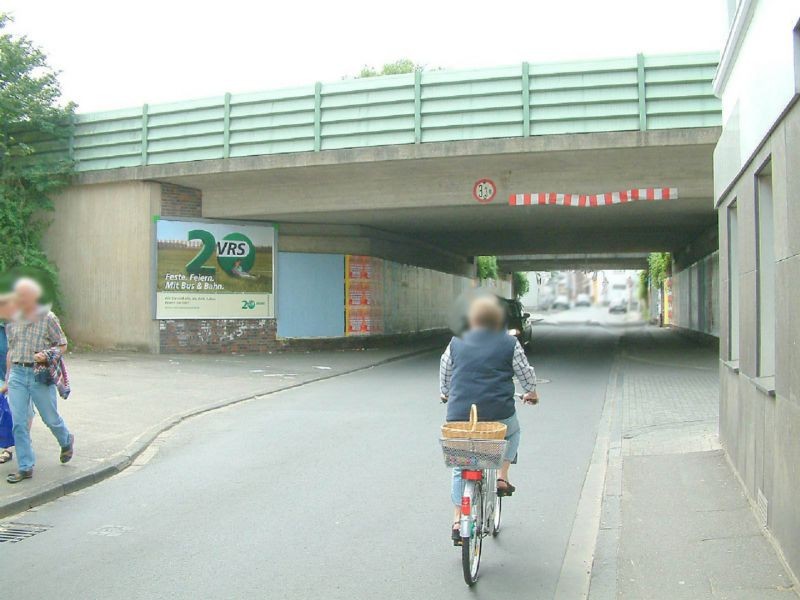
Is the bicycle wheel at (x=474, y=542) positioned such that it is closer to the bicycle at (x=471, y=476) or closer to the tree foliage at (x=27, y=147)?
the bicycle at (x=471, y=476)

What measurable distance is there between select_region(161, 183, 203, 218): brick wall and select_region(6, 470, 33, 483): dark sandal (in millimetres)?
13833

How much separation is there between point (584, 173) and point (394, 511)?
1239 cm

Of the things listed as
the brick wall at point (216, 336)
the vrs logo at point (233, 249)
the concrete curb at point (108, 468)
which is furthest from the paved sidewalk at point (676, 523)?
the vrs logo at point (233, 249)

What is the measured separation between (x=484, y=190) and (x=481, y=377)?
527 inches

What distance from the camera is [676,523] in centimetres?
582

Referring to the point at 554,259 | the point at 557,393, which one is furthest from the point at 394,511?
the point at 554,259

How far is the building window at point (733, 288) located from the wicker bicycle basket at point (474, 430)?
4.16m

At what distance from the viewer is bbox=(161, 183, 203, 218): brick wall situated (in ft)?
66.4

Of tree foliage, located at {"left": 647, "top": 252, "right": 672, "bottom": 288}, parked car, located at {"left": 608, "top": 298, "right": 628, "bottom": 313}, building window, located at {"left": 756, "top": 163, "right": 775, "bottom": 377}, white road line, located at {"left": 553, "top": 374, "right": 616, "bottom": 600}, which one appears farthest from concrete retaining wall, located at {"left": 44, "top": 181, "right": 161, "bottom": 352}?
parked car, located at {"left": 608, "top": 298, "right": 628, "bottom": 313}

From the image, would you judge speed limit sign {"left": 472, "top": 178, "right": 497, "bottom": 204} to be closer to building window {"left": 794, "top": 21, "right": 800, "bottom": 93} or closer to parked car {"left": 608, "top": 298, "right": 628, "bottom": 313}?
building window {"left": 794, "top": 21, "right": 800, "bottom": 93}

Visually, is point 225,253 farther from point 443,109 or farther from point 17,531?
point 17,531

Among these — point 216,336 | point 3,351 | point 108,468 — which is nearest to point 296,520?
point 108,468

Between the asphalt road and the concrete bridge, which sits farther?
A: the concrete bridge

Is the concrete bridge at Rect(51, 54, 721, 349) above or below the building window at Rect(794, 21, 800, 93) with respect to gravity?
above
